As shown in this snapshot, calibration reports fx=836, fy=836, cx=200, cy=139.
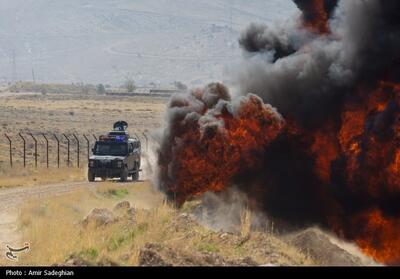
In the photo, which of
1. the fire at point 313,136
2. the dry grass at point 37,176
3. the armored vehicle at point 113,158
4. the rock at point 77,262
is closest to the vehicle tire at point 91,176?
the armored vehicle at point 113,158

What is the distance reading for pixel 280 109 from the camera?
31625 mm

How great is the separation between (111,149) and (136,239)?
102 feet

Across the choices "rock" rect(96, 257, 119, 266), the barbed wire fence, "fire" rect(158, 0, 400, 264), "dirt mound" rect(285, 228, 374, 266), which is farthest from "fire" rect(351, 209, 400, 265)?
the barbed wire fence

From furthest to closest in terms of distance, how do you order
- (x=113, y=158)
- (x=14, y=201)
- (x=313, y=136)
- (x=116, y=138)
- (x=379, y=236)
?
(x=116, y=138) → (x=113, y=158) → (x=14, y=201) → (x=313, y=136) → (x=379, y=236)

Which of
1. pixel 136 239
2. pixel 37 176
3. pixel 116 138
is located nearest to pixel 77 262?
pixel 136 239

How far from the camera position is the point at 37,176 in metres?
61.2

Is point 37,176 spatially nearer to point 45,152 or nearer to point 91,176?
point 91,176

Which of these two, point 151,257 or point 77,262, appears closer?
point 151,257

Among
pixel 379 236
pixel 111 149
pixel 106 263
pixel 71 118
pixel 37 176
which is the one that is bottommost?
pixel 71 118

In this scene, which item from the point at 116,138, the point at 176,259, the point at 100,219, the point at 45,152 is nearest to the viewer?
the point at 176,259

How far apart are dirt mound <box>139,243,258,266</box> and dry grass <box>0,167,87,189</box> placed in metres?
36.3

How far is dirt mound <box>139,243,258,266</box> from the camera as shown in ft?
62.1
